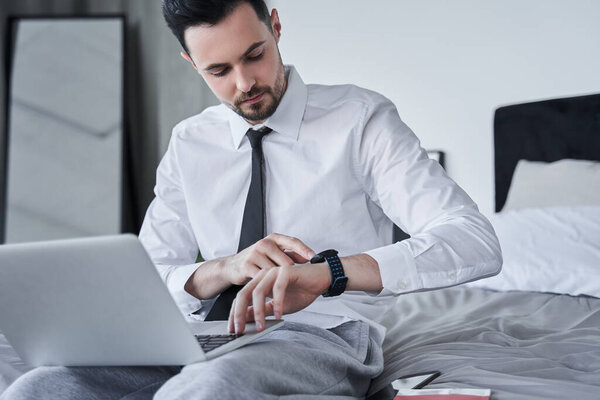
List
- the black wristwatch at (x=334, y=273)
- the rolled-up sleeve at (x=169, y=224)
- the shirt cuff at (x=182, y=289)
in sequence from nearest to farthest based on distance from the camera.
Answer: the black wristwatch at (x=334, y=273) < the shirt cuff at (x=182, y=289) < the rolled-up sleeve at (x=169, y=224)

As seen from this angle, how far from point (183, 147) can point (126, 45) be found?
2575 mm

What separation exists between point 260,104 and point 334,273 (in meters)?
0.50

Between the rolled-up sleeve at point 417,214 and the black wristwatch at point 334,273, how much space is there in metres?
0.09

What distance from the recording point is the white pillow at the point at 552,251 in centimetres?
196

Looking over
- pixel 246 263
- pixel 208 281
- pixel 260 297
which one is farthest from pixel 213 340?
pixel 208 281

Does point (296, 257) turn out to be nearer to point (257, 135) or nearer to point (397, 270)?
point (397, 270)

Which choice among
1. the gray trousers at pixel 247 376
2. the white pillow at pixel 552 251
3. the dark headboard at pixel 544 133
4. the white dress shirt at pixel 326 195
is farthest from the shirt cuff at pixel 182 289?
the dark headboard at pixel 544 133

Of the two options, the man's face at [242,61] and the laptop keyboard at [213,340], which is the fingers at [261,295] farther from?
the man's face at [242,61]

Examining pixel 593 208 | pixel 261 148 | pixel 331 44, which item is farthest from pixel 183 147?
pixel 331 44

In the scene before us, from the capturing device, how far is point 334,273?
108 cm

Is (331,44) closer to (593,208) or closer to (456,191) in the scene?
(593,208)

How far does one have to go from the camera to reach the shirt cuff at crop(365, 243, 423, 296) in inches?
45.0

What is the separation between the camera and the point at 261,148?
1.48 m

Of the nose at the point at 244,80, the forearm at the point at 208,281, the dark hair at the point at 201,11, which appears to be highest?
the dark hair at the point at 201,11
